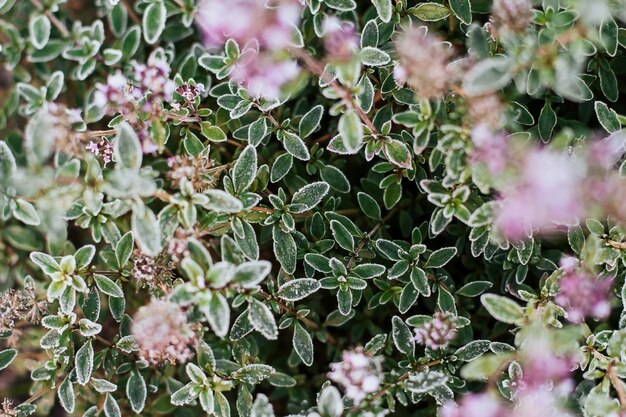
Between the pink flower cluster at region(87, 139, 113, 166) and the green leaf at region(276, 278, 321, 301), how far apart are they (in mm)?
518

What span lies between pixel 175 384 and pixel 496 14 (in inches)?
51.0

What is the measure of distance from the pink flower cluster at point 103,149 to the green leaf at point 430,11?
0.86 metres

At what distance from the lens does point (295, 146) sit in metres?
1.70

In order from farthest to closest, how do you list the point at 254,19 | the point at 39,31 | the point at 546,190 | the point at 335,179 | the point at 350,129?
the point at 39,31
the point at 335,179
the point at 350,129
the point at 254,19
the point at 546,190

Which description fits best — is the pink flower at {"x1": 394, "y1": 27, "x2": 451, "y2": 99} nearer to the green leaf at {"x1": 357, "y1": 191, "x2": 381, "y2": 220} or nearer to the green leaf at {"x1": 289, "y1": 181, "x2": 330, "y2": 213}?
the green leaf at {"x1": 289, "y1": 181, "x2": 330, "y2": 213}

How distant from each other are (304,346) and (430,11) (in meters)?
0.94

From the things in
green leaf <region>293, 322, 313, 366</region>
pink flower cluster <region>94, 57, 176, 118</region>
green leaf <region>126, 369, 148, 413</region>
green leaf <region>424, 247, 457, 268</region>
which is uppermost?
pink flower cluster <region>94, 57, 176, 118</region>

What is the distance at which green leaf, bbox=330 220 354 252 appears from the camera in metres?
1.69

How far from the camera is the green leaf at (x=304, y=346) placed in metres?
1.67

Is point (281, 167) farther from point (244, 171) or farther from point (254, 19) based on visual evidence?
point (254, 19)

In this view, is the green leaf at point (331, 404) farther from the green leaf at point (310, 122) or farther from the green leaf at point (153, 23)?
the green leaf at point (153, 23)

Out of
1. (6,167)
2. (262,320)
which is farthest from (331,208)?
(6,167)

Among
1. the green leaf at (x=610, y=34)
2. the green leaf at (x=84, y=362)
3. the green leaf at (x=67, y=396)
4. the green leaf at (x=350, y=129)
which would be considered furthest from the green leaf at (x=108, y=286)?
the green leaf at (x=610, y=34)

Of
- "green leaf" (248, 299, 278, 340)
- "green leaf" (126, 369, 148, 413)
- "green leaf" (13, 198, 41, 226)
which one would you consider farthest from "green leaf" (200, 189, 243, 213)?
"green leaf" (126, 369, 148, 413)
